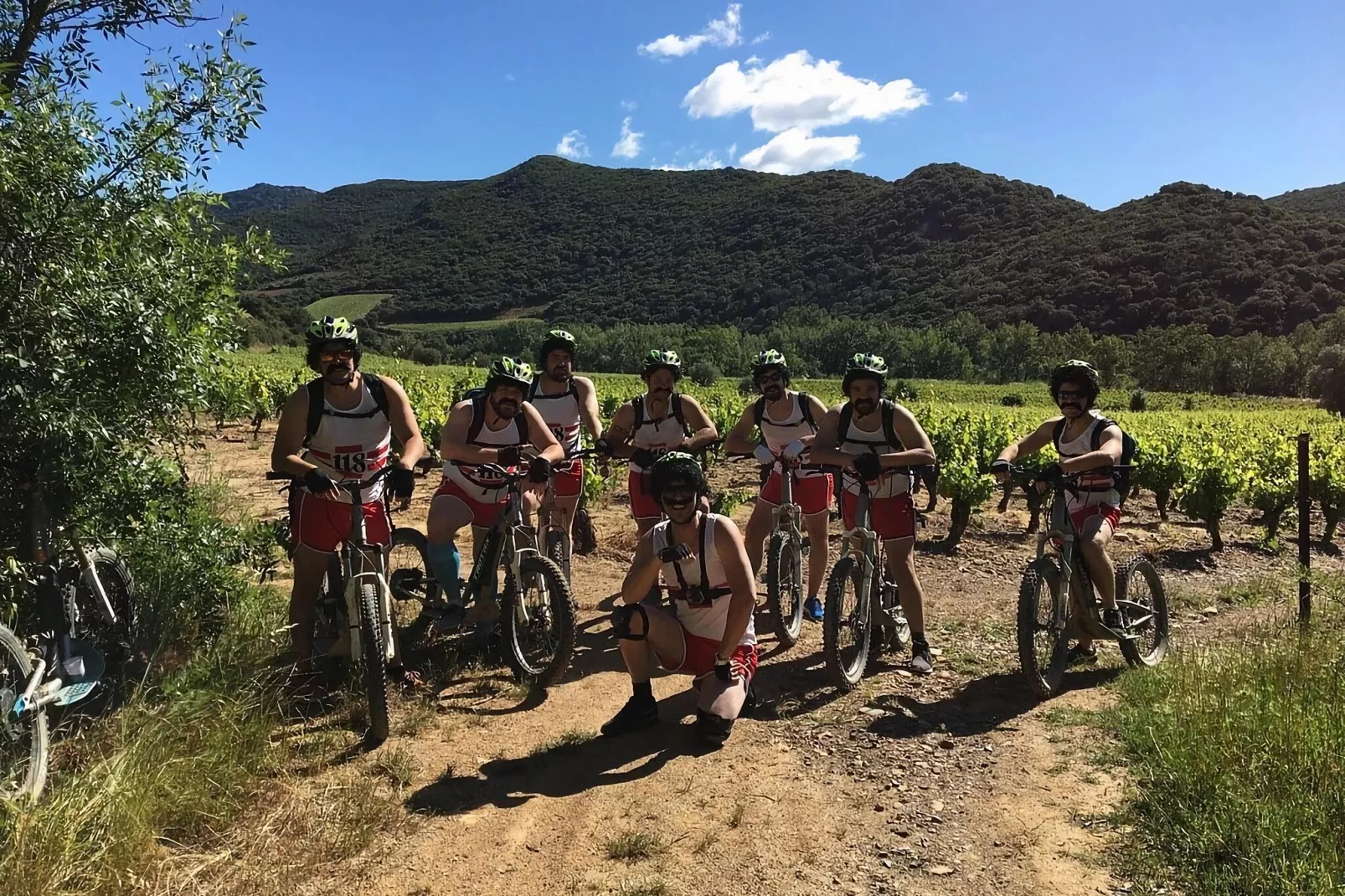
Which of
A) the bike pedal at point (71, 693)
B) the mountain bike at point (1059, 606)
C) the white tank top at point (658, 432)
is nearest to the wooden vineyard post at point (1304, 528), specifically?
the mountain bike at point (1059, 606)

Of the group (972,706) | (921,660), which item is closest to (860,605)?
(921,660)

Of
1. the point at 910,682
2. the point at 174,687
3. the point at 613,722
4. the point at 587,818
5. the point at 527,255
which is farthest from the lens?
the point at 527,255

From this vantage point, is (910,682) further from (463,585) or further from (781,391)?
(463,585)

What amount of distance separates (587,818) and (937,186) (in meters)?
135

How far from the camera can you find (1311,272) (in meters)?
82.6

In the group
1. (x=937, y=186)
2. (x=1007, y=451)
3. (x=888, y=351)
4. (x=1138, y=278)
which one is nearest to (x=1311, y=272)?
(x=1138, y=278)

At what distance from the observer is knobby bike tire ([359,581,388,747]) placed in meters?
3.75

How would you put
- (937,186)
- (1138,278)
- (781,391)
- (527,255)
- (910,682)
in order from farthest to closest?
1. (527,255)
2. (937,186)
3. (1138,278)
4. (781,391)
5. (910,682)

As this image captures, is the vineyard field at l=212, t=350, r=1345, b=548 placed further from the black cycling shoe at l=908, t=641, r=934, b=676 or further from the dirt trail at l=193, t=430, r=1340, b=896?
the black cycling shoe at l=908, t=641, r=934, b=676

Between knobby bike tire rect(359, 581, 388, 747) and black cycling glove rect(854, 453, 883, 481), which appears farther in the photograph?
black cycling glove rect(854, 453, 883, 481)

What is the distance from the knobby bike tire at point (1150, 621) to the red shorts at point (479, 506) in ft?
13.1

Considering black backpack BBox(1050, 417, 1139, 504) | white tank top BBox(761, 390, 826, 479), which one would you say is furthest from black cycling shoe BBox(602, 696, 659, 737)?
black backpack BBox(1050, 417, 1139, 504)

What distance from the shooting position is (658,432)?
6.01 m

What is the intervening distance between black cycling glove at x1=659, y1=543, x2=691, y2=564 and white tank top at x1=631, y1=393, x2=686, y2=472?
2.15 meters
